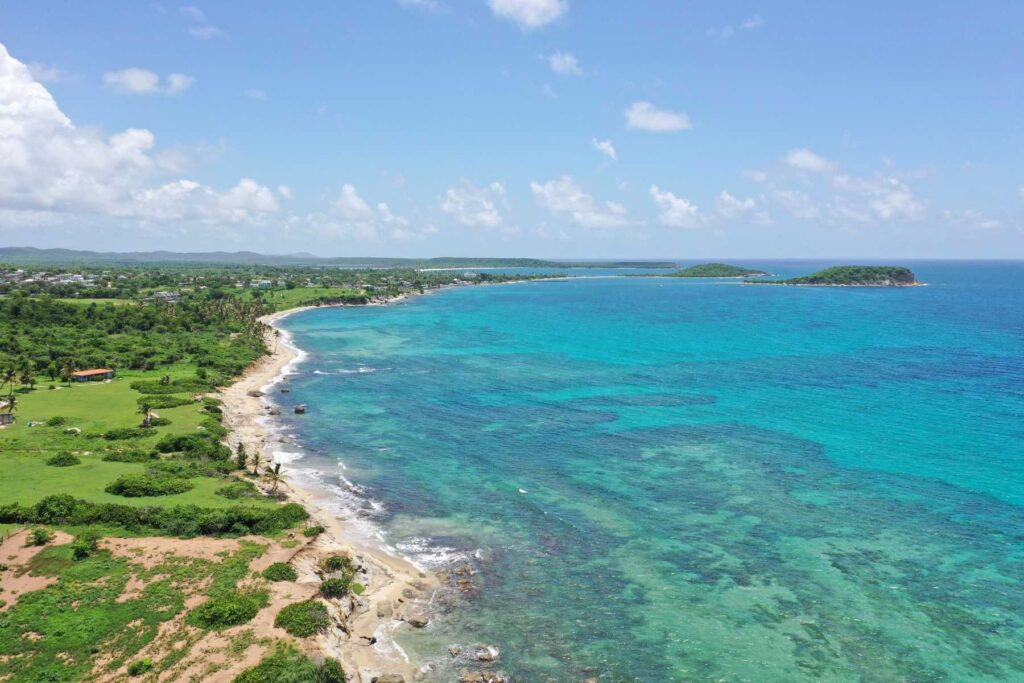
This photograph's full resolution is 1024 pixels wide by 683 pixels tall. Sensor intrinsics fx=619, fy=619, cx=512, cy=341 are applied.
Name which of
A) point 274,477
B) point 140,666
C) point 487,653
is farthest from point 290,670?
point 274,477

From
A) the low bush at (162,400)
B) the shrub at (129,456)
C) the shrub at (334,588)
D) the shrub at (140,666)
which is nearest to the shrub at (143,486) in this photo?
the shrub at (129,456)

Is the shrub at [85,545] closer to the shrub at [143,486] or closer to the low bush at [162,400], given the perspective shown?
the shrub at [143,486]

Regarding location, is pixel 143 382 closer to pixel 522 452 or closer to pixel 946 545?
pixel 522 452

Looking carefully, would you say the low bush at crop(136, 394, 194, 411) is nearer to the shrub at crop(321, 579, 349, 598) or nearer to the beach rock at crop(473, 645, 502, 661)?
the shrub at crop(321, 579, 349, 598)

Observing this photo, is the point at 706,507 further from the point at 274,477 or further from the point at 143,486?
the point at 143,486

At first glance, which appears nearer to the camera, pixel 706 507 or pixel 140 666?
pixel 140 666

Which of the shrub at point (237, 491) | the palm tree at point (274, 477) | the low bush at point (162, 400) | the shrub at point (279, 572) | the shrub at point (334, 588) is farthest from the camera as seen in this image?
the low bush at point (162, 400)

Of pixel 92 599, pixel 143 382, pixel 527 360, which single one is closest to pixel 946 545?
pixel 92 599
